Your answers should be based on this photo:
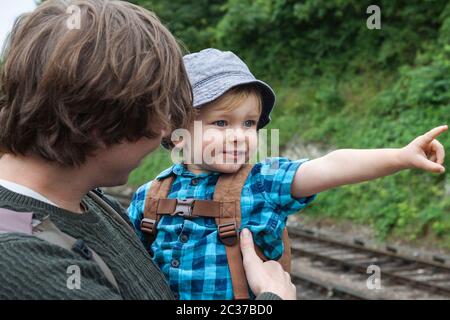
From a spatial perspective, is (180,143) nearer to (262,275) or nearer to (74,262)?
Result: (262,275)

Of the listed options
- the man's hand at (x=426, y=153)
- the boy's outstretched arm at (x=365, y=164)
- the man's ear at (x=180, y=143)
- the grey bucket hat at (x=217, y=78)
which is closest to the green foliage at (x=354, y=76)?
the grey bucket hat at (x=217, y=78)

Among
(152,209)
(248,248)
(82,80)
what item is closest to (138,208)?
(152,209)

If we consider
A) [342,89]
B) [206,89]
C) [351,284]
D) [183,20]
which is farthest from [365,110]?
[206,89]

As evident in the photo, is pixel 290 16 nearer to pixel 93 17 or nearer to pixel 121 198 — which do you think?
pixel 121 198

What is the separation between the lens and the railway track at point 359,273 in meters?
7.17

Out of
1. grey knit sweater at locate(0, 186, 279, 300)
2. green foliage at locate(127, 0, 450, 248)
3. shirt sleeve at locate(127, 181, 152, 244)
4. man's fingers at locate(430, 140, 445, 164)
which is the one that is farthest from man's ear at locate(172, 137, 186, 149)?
green foliage at locate(127, 0, 450, 248)

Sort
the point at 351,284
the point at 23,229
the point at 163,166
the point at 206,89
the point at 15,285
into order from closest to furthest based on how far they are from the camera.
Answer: the point at 15,285, the point at 23,229, the point at 206,89, the point at 351,284, the point at 163,166

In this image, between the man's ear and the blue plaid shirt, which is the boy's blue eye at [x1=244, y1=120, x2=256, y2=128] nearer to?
the blue plaid shirt

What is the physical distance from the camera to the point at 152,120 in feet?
5.42

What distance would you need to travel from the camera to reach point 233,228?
8.00 ft

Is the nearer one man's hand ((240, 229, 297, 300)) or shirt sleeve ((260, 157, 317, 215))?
man's hand ((240, 229, 297, 300))

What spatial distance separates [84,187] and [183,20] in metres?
19.8

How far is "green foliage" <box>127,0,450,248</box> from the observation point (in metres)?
11.2

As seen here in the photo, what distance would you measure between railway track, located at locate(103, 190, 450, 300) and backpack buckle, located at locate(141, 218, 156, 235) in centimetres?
473
